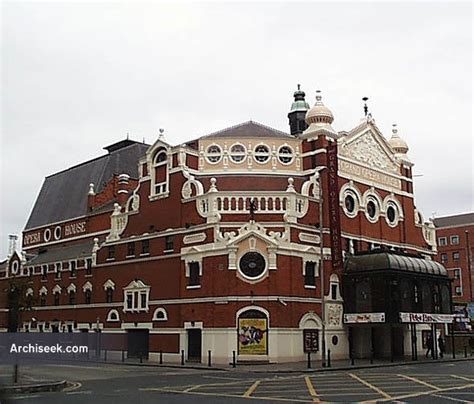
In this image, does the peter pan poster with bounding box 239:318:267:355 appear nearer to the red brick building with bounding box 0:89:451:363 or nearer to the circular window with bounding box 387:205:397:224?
the red brick building with bounding box 0:89:451:363

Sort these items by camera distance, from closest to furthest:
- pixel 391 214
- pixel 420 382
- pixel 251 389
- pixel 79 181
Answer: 1. pixel 251 389
2. pixel 420 382
3. pixel 391 214
4. pixel 79 181

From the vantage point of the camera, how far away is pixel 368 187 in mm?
55312

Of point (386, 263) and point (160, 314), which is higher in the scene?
point (386, 263)

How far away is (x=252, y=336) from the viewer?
44.6 meters

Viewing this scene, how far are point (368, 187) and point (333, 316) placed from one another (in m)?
12.2

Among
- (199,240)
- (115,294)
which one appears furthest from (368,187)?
(115,294)

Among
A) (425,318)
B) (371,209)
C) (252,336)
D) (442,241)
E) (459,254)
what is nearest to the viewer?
(252,336)

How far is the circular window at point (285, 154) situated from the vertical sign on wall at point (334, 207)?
10.8 feet

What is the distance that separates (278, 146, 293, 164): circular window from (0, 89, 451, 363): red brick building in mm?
113

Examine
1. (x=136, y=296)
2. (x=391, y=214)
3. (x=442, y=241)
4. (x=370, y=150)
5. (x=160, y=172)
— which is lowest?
(x=136, y=296)

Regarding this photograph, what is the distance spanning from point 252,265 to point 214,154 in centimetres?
1067

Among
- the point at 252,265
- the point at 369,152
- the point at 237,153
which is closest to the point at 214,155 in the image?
the point at 237,153

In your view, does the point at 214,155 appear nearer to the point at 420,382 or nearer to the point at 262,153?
the point at 262,153

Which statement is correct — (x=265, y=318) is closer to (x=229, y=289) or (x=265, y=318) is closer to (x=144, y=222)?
(x=229, y=289)
